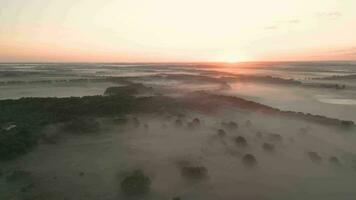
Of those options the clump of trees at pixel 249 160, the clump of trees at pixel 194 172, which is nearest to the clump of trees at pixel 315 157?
the clump of trees at pixel 249 160

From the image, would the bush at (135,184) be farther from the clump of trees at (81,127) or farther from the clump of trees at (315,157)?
the clump of trees at (315,157)

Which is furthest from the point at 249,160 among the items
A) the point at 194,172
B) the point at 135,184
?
the point at 135,184

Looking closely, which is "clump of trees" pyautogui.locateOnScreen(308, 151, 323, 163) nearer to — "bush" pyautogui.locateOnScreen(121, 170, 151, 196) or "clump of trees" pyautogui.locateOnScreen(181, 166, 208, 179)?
"clump of trees" pyautogui.locateOnScreen(181, 166, 208, 179)

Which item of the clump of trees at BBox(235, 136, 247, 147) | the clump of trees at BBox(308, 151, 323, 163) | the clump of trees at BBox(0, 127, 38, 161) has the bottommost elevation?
the clump of trees at BBox(308, 151, 323, 163)

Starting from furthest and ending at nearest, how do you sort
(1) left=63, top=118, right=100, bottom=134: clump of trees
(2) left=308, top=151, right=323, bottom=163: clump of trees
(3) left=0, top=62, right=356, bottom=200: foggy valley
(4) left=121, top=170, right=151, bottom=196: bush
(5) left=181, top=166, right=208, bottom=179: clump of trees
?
(1) left=63, top=118, right=100, bottom=134: clump of trees, (2) left=308, top=151, right=323, bottom=163: clump of trees, (5) left=181, top=166, right=208, bottom=179: clump of trees, (3) left=0, top=62, right=356, bottom=200: foggy valley, (4) left=121, top=170, right=151, bottom=196: bush

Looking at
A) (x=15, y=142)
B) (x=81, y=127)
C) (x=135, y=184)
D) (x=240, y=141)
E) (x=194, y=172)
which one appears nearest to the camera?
(x=135, y=184)

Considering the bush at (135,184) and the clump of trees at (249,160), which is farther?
the clump of trees at (249,160)

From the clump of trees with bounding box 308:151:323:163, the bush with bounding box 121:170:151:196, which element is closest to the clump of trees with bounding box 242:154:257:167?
the clump of trees with bounding box 308:151:323:163

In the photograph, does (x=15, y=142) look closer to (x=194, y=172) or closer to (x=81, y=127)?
(x=81, y=127)
